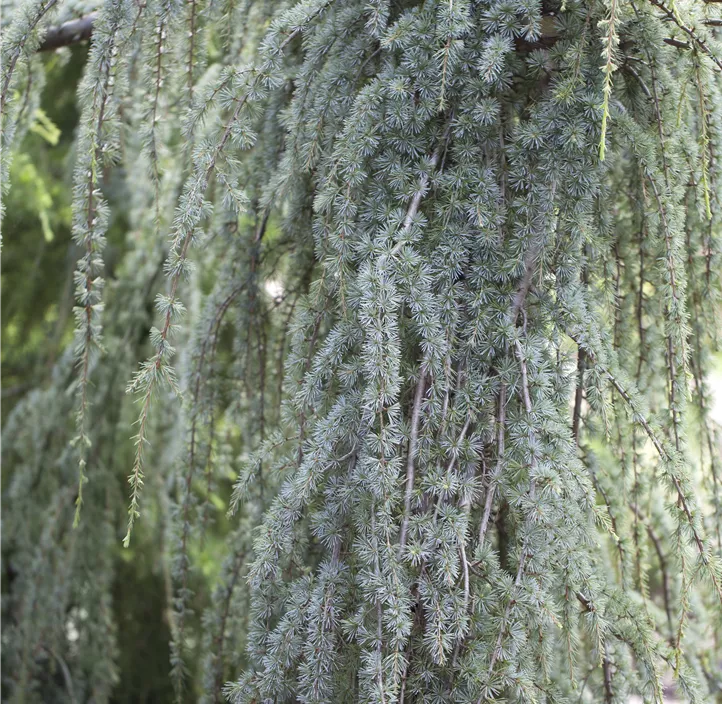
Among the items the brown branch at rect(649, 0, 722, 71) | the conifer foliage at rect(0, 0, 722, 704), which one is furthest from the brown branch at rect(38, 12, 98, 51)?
the brown branch at rect(649, 0, 722, 71)

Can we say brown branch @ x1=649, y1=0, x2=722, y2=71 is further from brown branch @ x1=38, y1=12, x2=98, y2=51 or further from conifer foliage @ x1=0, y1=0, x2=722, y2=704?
brown branch @ x1=38, y1=12, x2=98, y2=51

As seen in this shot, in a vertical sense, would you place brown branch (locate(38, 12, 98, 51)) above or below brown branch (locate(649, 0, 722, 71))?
above

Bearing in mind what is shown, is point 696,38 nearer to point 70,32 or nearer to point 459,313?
point 459,313

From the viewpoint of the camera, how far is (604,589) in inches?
32.4

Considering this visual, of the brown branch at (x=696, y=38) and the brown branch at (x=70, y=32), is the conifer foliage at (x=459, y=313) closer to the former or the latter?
the brown branch at (x=696, y=38)

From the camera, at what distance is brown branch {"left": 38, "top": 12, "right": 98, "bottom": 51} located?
130cm

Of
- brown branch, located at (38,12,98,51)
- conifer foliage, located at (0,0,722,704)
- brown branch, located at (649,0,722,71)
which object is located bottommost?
conifer foliage, located at (0,0,722,704)

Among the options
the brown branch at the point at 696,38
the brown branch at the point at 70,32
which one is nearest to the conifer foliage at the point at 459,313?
the brown branch at the point at 696,38

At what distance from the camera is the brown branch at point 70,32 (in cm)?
130

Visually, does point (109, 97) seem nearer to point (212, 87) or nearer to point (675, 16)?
point (212, 87)

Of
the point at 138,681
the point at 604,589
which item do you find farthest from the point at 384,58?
the point at 138,681

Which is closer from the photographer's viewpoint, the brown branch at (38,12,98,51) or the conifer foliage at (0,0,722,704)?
the conifer foliage at (0,0,722,704)

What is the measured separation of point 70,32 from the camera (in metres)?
1.33

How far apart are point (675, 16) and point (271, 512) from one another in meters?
0.69
